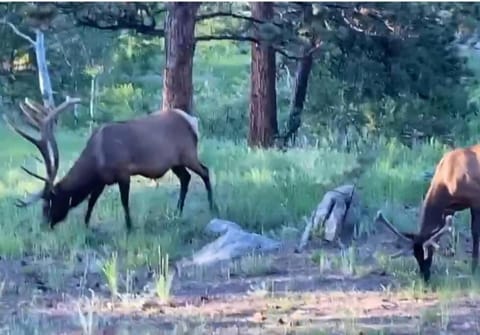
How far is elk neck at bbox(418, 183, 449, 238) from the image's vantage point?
861 centimetres

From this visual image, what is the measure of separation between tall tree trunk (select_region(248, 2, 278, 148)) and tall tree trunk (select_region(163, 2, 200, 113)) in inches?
142

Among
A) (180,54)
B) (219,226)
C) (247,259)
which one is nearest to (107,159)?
(219,226)

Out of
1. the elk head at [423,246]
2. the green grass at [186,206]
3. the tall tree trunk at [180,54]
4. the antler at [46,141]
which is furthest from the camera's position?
the tall tree trunk at [180,54]

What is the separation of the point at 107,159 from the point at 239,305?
388cm

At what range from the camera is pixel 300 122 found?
799 inches

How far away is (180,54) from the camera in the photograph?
47.1 ft

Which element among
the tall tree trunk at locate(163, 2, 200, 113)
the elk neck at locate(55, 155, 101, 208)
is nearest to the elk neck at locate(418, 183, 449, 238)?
the elk neck at locate(55, 155, 101, 208)

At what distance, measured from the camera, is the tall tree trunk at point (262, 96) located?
59.0 ft

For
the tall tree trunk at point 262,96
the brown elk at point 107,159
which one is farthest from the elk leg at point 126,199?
the tall tree trunk at point 262,96

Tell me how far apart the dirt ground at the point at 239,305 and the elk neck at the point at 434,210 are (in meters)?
0.45

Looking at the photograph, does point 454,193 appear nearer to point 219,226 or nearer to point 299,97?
point 219,226

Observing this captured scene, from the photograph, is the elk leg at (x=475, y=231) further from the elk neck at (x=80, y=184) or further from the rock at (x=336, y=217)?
the elk neck at (x=80, y=184)

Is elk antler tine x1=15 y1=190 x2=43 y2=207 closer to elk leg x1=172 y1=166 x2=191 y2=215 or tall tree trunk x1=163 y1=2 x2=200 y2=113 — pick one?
elk leg x1=172 y1=166 x2=191 y2=215

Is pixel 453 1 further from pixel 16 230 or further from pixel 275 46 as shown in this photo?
pixel 16 230
